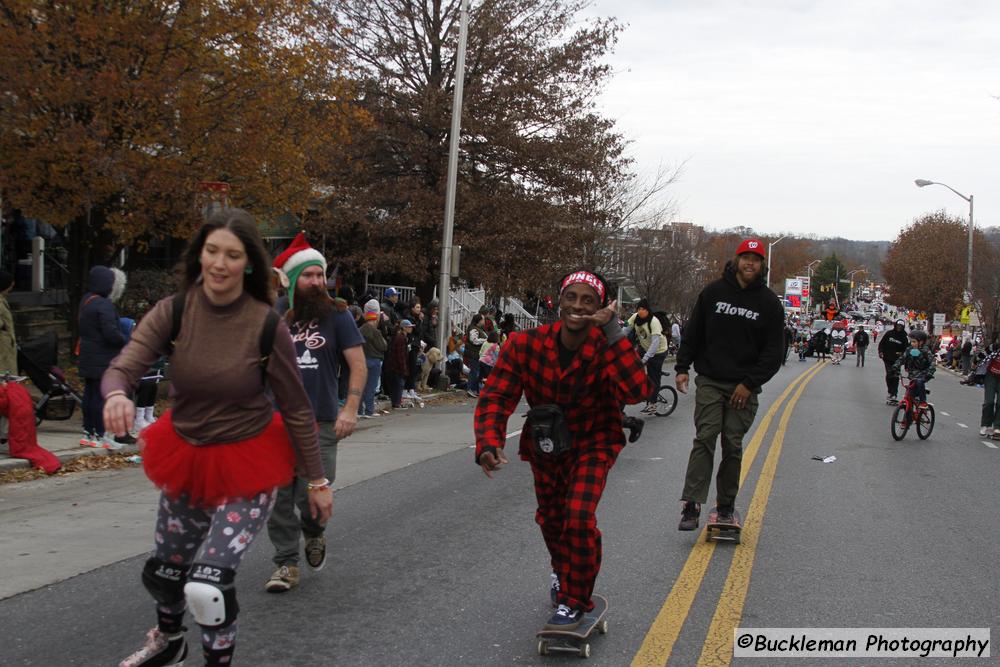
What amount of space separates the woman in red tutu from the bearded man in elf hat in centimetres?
121

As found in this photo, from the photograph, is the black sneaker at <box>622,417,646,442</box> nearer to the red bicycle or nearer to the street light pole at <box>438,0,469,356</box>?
the red bicycle

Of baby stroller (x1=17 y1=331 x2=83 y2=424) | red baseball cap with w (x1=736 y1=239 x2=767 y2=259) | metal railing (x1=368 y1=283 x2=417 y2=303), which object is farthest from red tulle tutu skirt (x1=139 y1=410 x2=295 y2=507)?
metal railing (x1=368 y1=283 x2=417 y2=303)

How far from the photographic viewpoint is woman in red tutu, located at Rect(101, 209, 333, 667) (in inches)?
137

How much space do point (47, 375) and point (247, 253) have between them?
8264mm

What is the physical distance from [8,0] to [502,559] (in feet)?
32.5

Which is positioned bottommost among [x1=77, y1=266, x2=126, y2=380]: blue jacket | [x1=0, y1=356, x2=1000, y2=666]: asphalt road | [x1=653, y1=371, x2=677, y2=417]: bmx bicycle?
[x1=653, y1=371, x2=677, y2=417]: bmx bicycle

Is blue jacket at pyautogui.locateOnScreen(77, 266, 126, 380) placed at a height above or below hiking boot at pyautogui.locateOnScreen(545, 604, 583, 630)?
above

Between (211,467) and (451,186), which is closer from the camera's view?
(211,467)

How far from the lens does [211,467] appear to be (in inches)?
137

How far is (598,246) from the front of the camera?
32.8 meters

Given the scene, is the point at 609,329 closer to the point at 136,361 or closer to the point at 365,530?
the point at 136,361

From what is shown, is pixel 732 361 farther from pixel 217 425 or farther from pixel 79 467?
pixel 79 467

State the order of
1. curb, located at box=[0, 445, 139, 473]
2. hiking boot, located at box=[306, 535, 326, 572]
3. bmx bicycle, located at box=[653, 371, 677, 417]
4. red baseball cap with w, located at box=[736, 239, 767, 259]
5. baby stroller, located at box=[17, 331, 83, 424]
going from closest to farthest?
hiking boot, located at box=[306, 535, 326, 572] → red baseball cap with w, located at box=[736, 239, 767, 259] → curb, located at box=[0, 445, 139, 473] → baby stroller, located at box=[17, 331, 83, 424] → bmx bicycle, located at box=[653, 371, 677, 417]

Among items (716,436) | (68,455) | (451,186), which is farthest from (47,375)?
(451,186)
